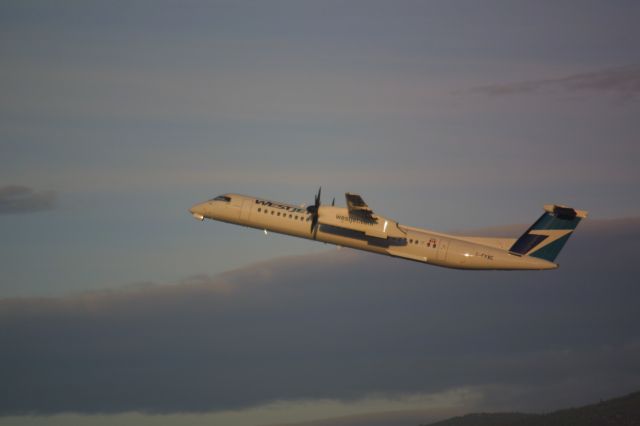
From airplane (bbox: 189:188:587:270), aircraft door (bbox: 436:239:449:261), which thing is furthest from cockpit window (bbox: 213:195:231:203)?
aircraft door (bbox: 436:239:449:261)

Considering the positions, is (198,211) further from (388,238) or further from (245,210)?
(388,238)

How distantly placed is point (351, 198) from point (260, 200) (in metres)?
9.65

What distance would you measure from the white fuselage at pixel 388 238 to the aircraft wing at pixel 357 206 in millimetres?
541

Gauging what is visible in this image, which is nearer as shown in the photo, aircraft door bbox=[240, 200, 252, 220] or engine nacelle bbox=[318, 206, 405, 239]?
engine nacelle bbox=[318, 206, 405, 239]

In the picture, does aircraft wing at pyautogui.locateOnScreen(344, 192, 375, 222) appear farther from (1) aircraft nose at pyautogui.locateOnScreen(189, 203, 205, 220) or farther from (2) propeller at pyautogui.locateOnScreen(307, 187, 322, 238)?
(1) aircraft nose at pyautogui.locateOnScreen(189, 203, 205, 220)

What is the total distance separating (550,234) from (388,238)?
14.3 metres

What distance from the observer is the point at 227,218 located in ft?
267

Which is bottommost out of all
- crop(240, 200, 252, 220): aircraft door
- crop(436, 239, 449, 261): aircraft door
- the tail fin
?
crop(436, 239, 449, 261): aircraft door

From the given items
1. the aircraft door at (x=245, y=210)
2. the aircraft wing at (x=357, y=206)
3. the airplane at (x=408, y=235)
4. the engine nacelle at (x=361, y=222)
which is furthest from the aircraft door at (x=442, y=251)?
the aircraft door at (x=245, y=210)

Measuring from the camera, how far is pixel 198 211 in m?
82.9

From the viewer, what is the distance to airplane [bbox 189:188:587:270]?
252ft

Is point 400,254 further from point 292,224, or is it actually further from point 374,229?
point 292,224

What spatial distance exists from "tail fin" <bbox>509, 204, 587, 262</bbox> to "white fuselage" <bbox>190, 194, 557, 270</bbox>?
0.84 metres

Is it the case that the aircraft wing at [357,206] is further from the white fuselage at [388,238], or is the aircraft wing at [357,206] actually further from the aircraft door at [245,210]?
the aircraft door at [245,210]
